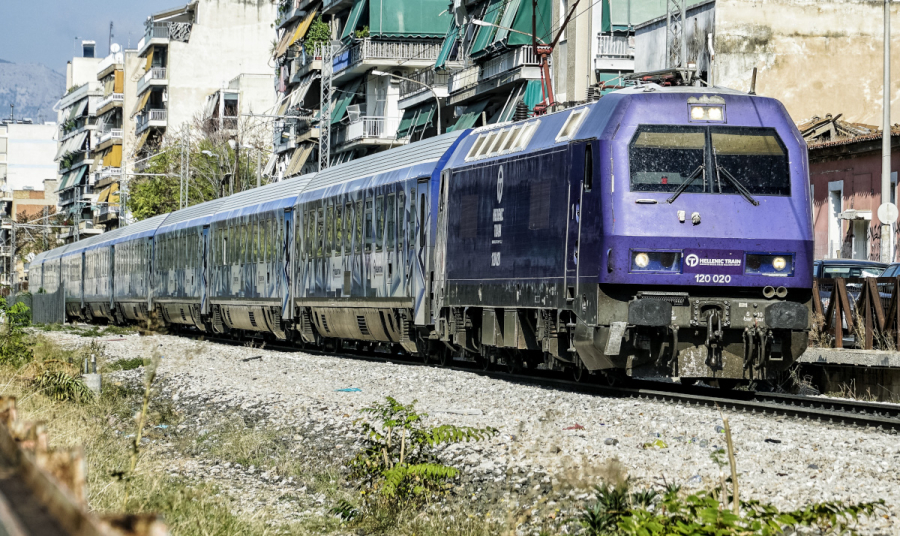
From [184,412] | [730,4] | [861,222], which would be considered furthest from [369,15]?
[184,412]

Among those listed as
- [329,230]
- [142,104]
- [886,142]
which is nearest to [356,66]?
[329,230]

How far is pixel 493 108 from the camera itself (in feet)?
156

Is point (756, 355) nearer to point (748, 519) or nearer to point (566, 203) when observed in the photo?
point (566, 203)

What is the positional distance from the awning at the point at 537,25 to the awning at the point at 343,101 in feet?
61.4

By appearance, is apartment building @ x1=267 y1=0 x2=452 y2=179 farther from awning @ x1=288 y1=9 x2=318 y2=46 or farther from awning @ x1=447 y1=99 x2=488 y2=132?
awning @ x1=447 y1=99 x2=488 y2=132

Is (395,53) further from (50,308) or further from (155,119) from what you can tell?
(155,119)

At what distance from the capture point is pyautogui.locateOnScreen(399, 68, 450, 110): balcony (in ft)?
171

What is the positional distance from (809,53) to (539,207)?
2438cm

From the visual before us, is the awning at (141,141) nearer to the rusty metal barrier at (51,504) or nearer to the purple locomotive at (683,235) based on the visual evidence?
the purple locomotive at (683,235)

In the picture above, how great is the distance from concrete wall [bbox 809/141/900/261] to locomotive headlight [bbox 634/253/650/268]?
1888 centimetres

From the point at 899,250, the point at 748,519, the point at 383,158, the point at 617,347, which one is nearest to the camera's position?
the point at 748,519

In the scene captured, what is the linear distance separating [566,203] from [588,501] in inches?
281

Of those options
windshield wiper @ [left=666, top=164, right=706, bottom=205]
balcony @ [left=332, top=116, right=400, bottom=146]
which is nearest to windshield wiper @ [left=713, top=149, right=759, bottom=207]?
windshield wiper @ [left=666, top=164, right=706, bottom=205]

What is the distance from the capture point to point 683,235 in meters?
13.3
